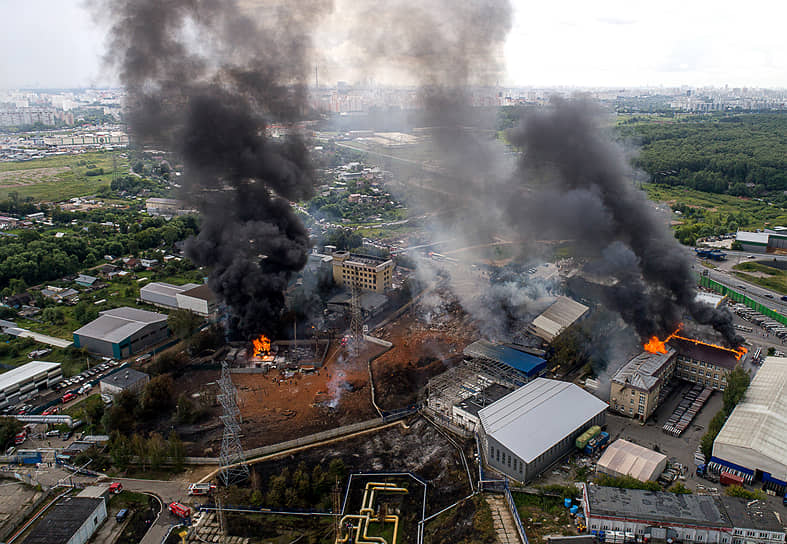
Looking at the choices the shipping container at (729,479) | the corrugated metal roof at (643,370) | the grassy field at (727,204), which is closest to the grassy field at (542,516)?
the shipping container at (729,479)

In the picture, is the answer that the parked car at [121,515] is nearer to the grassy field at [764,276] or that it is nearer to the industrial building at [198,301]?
the industrial building at [198,301]

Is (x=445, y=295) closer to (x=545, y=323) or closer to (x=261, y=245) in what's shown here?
(x=545, y=323)

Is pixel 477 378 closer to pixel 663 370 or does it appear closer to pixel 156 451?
pixel 663 370

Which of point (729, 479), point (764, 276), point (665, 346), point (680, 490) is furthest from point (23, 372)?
point (764, 276)

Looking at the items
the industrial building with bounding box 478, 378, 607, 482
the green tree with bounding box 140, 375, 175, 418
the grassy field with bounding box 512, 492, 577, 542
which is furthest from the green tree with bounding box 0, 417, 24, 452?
the grassy field with bounding box 512, 492, 577, 542

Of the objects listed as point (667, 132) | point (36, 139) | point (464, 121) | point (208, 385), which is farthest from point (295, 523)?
point (36, 139)

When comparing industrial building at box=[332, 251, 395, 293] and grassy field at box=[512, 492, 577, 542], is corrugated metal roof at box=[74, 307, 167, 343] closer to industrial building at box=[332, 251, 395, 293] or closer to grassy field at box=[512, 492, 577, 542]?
industrial building at box=[332, 251, 395, 293]

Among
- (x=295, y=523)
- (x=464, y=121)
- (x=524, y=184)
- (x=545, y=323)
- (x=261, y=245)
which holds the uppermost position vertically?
(x=464, y=121)
